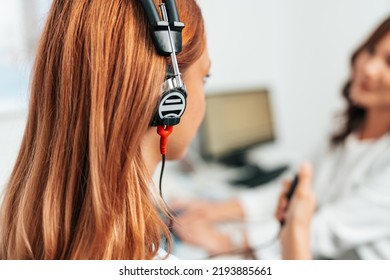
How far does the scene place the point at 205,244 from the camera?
0.84m

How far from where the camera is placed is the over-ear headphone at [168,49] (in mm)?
382

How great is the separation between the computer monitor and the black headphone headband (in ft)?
3.12

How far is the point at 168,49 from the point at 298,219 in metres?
0.41

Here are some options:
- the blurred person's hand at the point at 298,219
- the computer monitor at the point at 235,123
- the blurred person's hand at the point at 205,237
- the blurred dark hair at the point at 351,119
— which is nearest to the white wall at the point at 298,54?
the computer monitor at the point at 235,123

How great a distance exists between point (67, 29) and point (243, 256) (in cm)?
57

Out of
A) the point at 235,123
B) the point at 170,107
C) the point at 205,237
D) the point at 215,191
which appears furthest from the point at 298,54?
the point at 170,107

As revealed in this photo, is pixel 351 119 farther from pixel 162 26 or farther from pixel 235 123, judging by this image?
pixel 162 26

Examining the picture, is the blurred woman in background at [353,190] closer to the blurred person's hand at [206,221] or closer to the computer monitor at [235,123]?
the blurred person's hand at [206,221]

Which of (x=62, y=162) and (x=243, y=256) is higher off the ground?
(x=62, y=162)

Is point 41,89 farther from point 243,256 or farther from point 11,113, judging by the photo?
point 11,113

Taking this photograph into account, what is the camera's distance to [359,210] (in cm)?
84

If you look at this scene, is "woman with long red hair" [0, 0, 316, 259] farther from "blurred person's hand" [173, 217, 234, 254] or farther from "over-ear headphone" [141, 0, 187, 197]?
"blurred person's hand" [173, 217, 234, 254]
